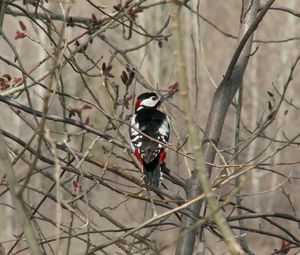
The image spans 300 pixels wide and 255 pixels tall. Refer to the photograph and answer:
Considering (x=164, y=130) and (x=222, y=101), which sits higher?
(x=164, y=130)

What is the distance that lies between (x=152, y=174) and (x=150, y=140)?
0.43 m

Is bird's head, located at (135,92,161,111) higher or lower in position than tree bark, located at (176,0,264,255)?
higher

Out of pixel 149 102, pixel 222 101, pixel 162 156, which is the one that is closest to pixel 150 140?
pixel 162 156

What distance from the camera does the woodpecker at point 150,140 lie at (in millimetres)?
5046

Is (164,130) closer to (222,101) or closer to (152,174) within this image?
(152,174)

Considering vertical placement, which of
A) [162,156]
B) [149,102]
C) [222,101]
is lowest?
[222,101]

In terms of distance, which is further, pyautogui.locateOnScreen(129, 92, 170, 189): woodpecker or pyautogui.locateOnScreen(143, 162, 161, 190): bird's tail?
pyautogui.locateOnScreen(129, 92, 170, 189): woodpecker

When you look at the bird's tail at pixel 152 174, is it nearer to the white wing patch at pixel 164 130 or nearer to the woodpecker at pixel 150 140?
the woodpecker at pixel 150 140

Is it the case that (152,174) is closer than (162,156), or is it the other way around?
(152,174)

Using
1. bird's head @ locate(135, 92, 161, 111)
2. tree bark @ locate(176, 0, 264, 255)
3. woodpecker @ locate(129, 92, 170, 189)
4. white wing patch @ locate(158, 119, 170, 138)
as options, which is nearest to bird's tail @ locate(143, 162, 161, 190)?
woodpecker @ locate(129, 92, 170, 189)

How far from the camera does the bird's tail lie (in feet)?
A: 14.8

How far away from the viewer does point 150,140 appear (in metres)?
5.25

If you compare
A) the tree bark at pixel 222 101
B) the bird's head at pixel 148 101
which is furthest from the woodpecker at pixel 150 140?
the tree bark at pixel 222 101

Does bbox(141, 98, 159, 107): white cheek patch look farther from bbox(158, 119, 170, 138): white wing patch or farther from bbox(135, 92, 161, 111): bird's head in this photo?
bbox(158, 119, 170, 138): white wing patch
